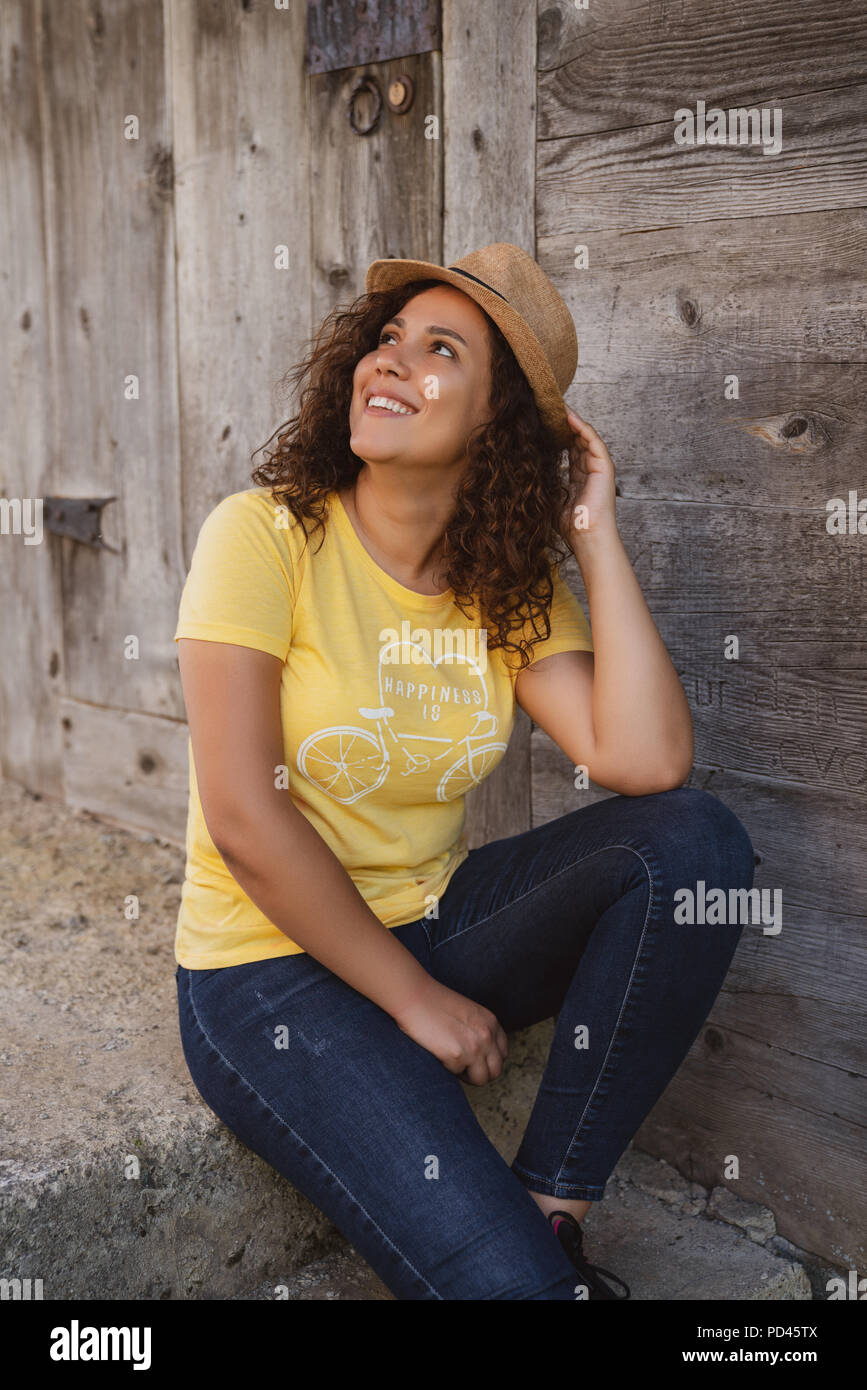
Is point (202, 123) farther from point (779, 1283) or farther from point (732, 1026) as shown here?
point (779, 1283)

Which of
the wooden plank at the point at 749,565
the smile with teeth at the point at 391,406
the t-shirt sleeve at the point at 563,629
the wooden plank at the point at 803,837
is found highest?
the smile with teeth at the point at 391,406

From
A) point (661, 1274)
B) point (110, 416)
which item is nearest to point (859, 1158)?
point (661, 1274)

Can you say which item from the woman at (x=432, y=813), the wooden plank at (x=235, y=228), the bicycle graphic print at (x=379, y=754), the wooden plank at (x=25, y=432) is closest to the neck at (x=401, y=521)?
the woman at (x=432, y=813)

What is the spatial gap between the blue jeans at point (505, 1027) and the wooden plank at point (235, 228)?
1.34 metres

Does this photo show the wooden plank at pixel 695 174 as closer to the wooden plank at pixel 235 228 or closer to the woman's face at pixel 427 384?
the woman's face at pixel 427 384

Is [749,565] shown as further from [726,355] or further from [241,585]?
Answer: [241,585]

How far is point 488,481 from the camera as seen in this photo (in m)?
1.95

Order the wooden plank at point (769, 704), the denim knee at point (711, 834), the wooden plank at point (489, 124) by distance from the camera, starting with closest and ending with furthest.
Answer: the denim knee at point (711, 834) → the wooden plank at point (769, 704) → the wooden plank at point (489, 124)

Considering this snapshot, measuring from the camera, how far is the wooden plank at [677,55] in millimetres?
1913

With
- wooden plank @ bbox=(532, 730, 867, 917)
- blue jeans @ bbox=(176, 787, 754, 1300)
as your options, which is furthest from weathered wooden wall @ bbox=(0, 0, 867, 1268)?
blue jeans @ bbox=(176, 787, 754, 1300)

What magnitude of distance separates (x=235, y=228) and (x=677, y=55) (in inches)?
46.3

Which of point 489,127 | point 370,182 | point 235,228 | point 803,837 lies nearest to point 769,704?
point 803,837
